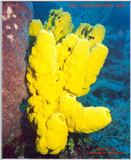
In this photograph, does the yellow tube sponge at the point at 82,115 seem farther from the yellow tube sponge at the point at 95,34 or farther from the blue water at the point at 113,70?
the yellow tube sponge at the point at 95,34

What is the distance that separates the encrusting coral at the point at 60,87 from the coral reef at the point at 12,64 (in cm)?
12

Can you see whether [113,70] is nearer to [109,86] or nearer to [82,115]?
[109,86]

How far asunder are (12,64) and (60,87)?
47 centimetres

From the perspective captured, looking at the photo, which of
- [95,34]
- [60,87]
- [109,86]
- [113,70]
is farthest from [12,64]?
[113,70]

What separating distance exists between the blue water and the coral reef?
1.40ft

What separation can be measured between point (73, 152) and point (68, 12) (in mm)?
1471

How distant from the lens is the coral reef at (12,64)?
231 centimetres

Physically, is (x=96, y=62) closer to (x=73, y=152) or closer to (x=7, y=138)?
(x=73, y=152)

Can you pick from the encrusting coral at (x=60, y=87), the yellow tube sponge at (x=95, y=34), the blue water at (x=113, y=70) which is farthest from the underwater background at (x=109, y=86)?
the encrusting coral at (x=60, y=87)

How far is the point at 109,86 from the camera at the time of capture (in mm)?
3285

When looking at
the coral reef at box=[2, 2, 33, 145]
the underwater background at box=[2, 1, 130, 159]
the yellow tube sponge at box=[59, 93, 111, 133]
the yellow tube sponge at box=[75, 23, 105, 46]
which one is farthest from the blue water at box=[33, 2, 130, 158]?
the yellow tube sponge at box=[59, 93, 111, 133]

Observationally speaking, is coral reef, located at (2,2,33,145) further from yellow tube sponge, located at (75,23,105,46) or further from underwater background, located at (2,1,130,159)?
yellow tube sponge, located at (75,23,105,46)

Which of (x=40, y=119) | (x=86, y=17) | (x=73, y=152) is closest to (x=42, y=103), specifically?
(x=40, y=119)

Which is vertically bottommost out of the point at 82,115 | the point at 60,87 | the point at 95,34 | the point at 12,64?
the point at 82,115
